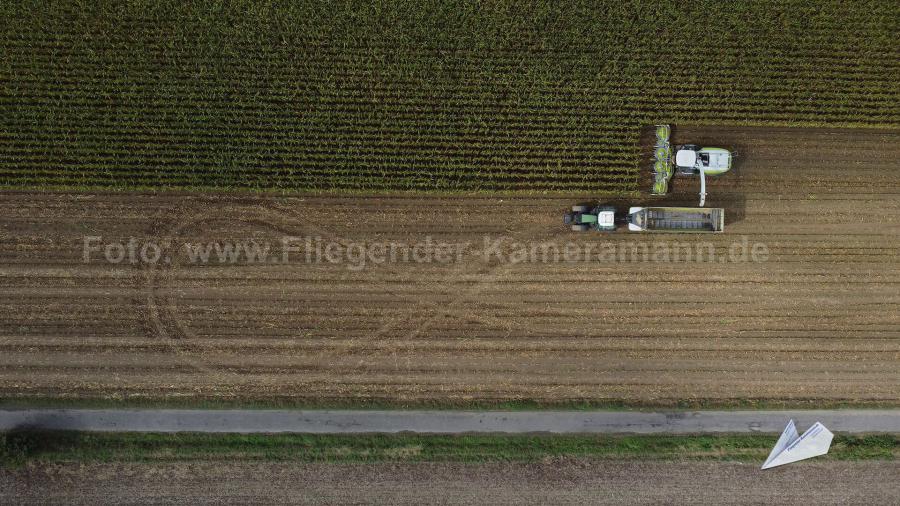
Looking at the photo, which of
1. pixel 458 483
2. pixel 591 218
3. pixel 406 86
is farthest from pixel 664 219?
pixel 458 483

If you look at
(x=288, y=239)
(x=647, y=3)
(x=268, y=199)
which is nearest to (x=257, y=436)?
(x=288, y=239)

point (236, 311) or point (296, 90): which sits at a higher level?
point (296, 90)

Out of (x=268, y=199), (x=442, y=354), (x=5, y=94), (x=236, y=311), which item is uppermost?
(x=5, y=94)

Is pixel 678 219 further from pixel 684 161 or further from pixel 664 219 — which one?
pixel 684 161

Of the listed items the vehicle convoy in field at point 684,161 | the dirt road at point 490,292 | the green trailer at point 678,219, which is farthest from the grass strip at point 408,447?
the vehicle convoy in field at point 684,161

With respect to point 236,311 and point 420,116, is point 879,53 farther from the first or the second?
point 236,311

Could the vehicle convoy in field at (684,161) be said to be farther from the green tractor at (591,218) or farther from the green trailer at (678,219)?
the green tractor at (591,218)
